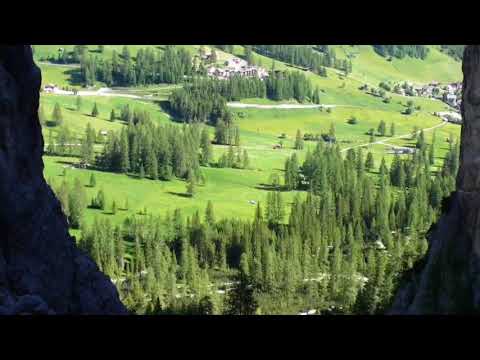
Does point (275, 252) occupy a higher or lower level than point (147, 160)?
lower

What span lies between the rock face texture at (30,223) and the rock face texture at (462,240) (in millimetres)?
23764

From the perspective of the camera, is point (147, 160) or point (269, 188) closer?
point (269, 188)

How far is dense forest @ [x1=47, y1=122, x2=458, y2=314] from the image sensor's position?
3851 inches

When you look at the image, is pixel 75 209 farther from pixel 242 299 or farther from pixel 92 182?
pixel 242 299

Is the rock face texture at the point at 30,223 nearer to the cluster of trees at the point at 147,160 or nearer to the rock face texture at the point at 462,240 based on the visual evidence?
the rock face texture at the point at 462,240

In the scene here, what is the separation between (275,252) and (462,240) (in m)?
74.9

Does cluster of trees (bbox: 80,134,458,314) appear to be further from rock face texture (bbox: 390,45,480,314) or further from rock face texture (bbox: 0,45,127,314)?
rock face texture (bbox: 0,45,127,314)

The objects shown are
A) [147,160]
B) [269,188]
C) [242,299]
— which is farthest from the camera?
[147,160]

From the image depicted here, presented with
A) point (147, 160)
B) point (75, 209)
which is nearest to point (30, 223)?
point (75, 209)

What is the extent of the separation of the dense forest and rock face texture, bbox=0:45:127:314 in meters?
36.6

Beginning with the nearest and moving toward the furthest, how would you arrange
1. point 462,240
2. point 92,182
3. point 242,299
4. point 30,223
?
point 462,240 < point 30,223 < point 242,299 < point 92,182

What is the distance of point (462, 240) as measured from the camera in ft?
137

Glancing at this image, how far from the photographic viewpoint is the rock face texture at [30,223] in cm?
3944

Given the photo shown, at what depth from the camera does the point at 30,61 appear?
4484 centimetres
